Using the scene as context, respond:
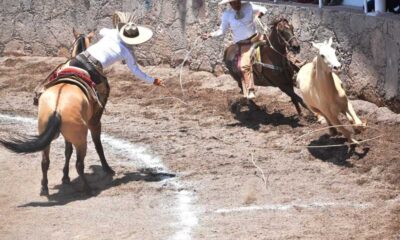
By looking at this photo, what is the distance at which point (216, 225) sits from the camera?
24.6ft

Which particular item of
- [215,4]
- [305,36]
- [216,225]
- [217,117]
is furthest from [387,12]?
[216,225]

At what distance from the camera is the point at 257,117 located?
11.2 m

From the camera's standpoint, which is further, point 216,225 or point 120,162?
point 120,162

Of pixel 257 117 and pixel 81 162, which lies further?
pixel 257 117

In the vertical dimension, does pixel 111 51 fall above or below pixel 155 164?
above

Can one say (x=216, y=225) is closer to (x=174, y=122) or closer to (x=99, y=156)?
(x=99, y=156)

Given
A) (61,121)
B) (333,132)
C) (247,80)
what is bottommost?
(333,132)

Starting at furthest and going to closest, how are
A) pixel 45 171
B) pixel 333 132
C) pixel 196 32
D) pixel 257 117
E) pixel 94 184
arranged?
pixel 196 32
pixel 257 117
pixel 333 132
pixel 94 184
pixel 45 171

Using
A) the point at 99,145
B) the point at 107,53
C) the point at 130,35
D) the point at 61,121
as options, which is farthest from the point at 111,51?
the point at 61,121

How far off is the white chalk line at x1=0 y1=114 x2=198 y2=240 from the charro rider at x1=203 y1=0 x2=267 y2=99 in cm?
165

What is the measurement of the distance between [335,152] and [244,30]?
2.52m

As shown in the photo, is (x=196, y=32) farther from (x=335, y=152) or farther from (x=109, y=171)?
(x=335, y=152)

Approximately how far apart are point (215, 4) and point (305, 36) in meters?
2.08

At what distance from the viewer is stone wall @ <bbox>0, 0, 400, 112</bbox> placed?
10.5m
